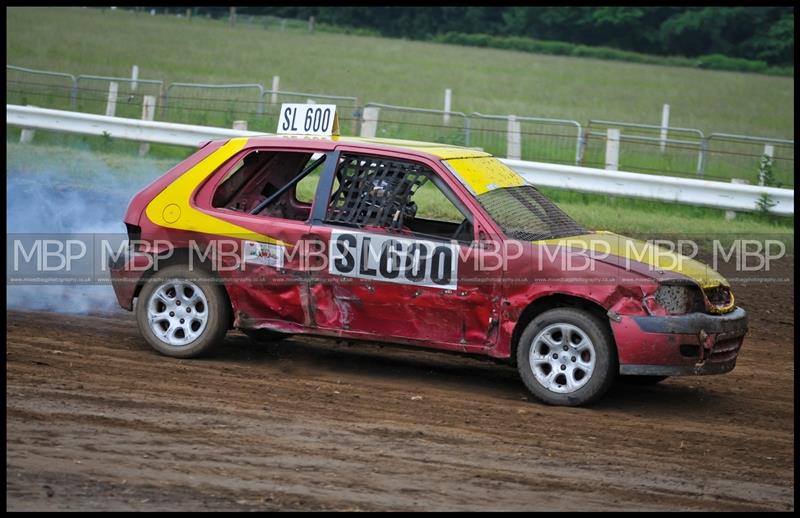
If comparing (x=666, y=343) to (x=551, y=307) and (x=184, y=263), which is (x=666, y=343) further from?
(x=184, y=263)

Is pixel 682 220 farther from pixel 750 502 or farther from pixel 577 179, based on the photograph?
pixel 750 502

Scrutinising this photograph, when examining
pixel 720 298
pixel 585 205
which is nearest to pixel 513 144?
pixel 585 205

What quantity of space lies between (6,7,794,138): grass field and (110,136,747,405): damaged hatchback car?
2302 cm

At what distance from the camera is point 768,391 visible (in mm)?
8766

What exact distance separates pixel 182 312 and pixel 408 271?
74.5 inches

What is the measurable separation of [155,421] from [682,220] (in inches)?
408

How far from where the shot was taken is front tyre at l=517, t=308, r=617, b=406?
771 cm

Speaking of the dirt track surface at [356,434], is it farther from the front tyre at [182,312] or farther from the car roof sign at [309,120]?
the car roof sign at [309,120]

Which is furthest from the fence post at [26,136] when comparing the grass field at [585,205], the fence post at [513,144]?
the fence post at [513,144]

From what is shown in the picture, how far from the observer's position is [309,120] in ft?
29.4

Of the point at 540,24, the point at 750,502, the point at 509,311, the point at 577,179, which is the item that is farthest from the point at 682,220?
the point at 540,24

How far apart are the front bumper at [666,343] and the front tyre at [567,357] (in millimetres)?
121

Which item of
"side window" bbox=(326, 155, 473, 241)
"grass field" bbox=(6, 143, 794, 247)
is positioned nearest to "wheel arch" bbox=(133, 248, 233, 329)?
"side window" bbox=(326, 155, 473, 241)

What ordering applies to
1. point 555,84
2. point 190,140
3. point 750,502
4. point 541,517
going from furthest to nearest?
1. point 555,84
2. point 190,140
3. point 750,502
4. point 541,517
